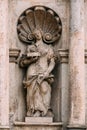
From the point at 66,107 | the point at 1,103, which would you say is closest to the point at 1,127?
the point at 1,103

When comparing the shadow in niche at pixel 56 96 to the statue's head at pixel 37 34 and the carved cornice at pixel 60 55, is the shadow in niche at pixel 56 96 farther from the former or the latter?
the statue's head at pixel 37 34

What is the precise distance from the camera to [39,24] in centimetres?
1745

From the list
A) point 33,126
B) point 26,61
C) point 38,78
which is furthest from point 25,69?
point 33,126

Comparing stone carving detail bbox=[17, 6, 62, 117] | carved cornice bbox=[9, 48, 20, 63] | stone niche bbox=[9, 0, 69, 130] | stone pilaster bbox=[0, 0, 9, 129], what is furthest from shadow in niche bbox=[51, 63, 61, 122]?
stone pilaster bbox=[0, 0, 9, 129]

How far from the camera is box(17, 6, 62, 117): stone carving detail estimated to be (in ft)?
55.6

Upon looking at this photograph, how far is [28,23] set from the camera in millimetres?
17406

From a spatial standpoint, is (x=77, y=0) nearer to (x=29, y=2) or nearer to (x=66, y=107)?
(x=29, y=2)

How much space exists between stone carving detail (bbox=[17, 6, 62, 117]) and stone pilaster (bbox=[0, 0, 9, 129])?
2.09 ft

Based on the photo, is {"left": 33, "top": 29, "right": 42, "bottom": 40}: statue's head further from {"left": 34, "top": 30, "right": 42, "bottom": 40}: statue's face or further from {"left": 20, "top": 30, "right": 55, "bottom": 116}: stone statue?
{"left": 20, "top": 30, "right": 55, "bottom": 116}: stone statue

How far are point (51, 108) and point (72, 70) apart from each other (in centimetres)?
116

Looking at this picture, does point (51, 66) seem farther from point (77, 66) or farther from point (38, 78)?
point (77, 66)

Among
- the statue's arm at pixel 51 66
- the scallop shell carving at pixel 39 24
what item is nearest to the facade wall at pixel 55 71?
the scallop shell carving at pixel 39 24

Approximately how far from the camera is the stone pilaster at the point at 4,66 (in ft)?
53.7

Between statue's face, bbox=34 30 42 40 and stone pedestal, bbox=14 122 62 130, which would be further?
statue's face, bbox=34 30 42 40
